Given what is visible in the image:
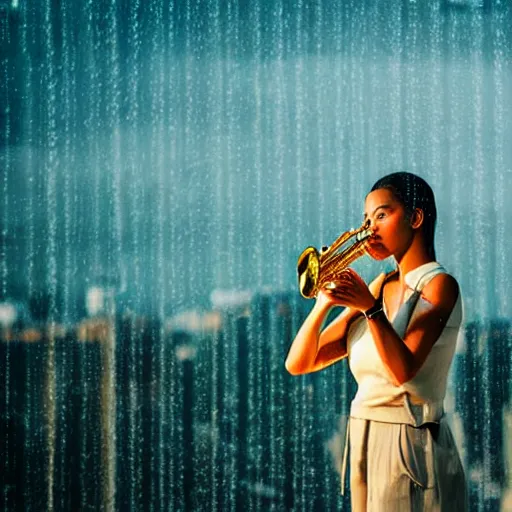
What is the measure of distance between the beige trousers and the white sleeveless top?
0.08 feet

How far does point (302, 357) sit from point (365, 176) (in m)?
2.45

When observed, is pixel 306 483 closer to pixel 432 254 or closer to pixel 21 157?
pixel 21 157

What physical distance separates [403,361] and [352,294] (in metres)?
0.14

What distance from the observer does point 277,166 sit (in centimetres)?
460

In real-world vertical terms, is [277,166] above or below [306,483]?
above

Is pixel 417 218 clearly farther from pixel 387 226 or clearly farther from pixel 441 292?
pixel 441 292

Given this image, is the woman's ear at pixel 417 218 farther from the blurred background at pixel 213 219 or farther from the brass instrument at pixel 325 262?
the blurred background at pixel 213 219

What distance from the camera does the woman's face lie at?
6.64ft

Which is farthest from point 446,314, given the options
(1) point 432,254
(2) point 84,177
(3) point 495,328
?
(2) point 84,177

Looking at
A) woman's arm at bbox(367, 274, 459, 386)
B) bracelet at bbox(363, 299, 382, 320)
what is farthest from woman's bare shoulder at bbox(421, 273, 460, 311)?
bracelet at bbox(363, 299, 382, 320)

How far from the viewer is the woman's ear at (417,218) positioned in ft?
6.64

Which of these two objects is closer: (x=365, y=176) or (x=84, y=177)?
(x=365, y=176)

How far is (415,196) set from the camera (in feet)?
6.63

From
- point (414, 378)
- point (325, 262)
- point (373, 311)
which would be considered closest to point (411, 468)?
point (414, 378)
